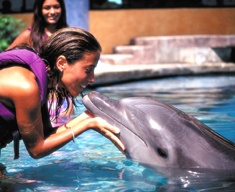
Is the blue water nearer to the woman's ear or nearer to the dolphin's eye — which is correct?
the dolphin's eye

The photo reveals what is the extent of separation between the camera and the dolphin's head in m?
2.91

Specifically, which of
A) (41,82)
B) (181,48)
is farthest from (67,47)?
(181,48)

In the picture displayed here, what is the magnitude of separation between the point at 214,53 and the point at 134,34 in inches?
114

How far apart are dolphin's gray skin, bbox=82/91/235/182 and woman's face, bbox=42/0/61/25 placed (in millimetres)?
2937

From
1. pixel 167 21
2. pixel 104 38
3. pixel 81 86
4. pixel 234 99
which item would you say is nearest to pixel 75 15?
pixel 104 38

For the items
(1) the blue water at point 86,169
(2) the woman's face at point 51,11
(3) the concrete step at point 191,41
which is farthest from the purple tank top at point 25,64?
(3) the concrete step at point 191,41

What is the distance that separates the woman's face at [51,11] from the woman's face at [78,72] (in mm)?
3028

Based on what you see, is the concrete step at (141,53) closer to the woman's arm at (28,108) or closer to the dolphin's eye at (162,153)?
the dolphin's eye at (162,153)

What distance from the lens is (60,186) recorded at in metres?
2.94

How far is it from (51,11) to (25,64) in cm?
313

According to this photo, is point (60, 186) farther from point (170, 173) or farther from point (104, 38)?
point (104, 38)

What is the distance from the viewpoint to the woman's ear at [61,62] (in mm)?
2737

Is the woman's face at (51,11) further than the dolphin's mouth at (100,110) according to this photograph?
Yes

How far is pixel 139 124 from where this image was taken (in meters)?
2.95
